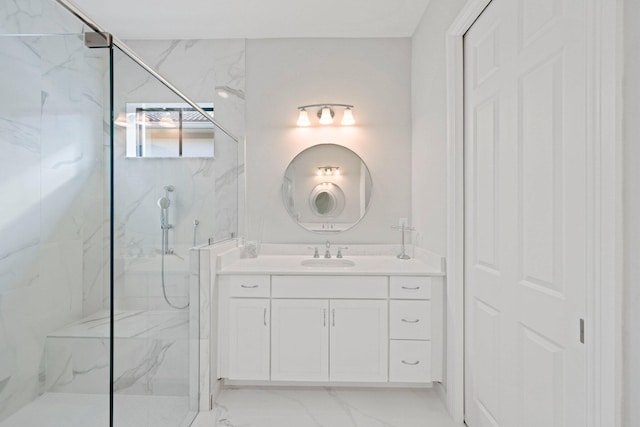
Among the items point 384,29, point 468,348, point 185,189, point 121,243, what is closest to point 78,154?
point 121,243

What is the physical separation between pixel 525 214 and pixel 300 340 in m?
1.49

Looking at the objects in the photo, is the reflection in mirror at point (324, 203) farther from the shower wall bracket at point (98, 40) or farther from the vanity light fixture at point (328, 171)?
the shower wall bracket at point (98, 40)

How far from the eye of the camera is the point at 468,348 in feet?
6.94

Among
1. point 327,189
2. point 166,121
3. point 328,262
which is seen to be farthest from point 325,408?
point 166,121

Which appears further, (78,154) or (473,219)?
(473,219)

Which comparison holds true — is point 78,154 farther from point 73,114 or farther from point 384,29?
point 384,29

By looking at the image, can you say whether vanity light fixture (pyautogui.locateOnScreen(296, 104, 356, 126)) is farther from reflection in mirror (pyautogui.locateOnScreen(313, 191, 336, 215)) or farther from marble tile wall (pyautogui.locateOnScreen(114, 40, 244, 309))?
reflection in mirror (pyautogui.locateOnScreen(313, 191, 336, 215))

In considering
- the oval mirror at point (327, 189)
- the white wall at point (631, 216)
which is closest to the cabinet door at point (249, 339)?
the oval mirror at point (327, 189)

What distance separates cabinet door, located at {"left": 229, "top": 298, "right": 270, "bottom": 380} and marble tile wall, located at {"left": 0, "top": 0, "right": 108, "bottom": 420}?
1054 mm

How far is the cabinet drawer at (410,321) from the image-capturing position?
240 cm

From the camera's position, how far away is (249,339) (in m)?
2.45

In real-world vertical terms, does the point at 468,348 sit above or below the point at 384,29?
below

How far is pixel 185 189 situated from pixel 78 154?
675 millimetres

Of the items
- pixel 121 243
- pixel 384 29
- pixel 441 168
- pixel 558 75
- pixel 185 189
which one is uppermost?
pixel 384 29
